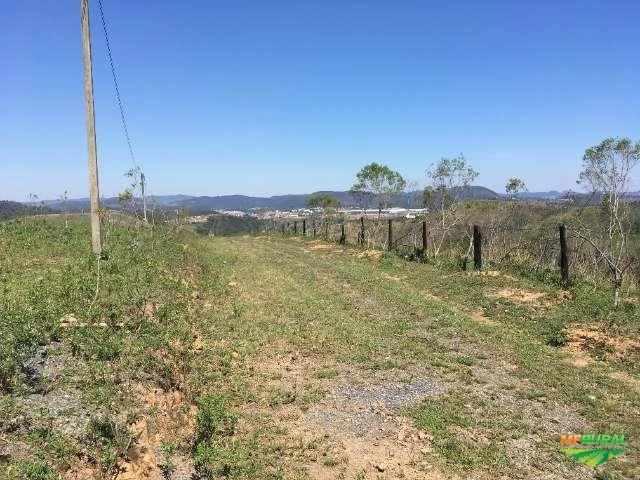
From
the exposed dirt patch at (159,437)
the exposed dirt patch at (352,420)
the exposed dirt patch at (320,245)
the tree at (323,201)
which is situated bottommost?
the exposed dirt patch at (352,420)

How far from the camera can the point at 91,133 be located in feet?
39.4

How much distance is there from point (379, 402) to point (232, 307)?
5571 mm

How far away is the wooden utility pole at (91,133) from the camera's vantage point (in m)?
11.8

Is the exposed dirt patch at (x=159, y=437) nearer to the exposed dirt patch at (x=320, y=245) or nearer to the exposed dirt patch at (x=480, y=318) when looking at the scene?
the exposed dirt patch at (x=480, y=318)

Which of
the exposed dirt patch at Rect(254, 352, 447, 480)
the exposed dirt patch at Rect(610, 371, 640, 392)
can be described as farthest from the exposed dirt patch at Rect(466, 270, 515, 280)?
the exposed dirt patch at Rect(254, 352, 447, 480)

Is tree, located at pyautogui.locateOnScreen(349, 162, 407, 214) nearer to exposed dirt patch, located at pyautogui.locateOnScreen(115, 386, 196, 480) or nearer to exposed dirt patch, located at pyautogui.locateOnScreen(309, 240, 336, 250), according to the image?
exposed dirt patch, located at pyautogui.locateOnScreen(309, 240, 336, 250)

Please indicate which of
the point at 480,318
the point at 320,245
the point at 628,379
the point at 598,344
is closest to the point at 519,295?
the point at 480,318

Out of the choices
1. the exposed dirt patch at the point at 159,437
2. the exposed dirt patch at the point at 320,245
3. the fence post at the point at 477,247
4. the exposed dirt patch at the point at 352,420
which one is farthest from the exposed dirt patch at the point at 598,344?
the exposed dirt patch at the point at 320,245

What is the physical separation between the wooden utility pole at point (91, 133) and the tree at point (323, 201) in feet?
113

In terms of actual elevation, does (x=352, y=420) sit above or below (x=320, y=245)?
below

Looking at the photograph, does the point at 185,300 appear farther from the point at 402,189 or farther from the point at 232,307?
the point at 402,189

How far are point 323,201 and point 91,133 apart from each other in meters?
36.1

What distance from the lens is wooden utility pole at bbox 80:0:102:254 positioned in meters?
11.8

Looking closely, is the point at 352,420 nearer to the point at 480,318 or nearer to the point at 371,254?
the point at 480,318
